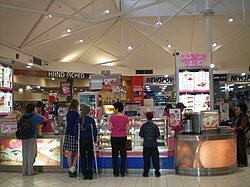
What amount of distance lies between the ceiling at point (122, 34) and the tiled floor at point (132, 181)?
4.49 meters

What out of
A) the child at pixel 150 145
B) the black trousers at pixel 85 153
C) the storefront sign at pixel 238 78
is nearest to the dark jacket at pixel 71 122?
the black trousers at pixel 85 153

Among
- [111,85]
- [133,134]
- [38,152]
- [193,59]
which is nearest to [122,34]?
[111,85]

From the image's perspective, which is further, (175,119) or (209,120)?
(209,120)

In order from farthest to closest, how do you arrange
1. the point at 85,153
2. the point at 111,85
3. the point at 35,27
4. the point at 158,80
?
the point at 158,80
the point at 35,27
the point at 111,85
the point at 85,153

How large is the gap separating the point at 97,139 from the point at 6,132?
85.7 inches

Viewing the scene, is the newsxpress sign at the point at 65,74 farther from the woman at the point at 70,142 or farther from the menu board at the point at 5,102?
the woman at the point at 70,142

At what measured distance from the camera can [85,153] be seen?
6.34m

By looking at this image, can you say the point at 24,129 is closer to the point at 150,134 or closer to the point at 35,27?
the point at 150,134

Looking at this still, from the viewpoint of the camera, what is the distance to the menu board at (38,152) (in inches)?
274

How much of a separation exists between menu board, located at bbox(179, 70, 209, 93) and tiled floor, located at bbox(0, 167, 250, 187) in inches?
122

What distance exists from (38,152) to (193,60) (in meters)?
4.99

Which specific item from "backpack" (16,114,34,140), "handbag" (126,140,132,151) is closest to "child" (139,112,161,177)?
"handbag" (126,140,132,151)

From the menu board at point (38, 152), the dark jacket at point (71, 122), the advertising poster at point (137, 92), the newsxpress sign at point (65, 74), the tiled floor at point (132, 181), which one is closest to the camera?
the tiled floor at point (132, 181)

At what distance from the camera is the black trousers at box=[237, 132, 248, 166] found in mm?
7223
